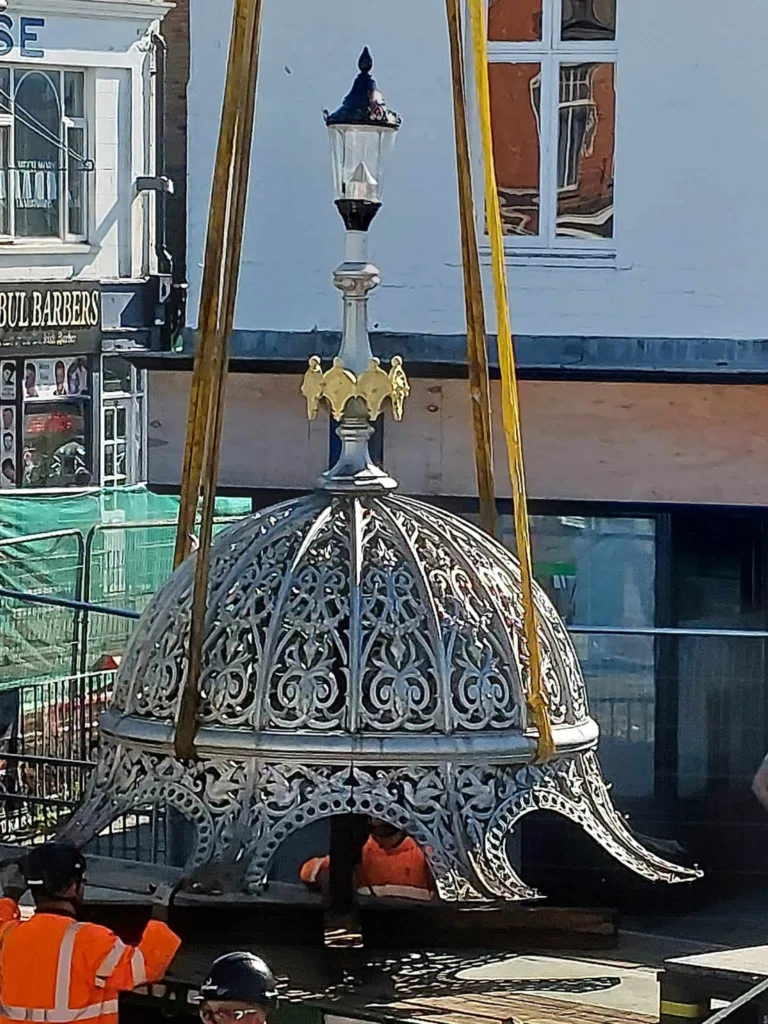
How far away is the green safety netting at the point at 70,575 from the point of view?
11.3 m

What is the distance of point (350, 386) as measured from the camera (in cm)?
526

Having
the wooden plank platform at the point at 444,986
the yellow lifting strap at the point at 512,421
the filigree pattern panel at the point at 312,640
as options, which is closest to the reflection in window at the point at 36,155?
the wooden plank platform at the point at 444,986

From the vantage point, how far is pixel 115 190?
78.0ft

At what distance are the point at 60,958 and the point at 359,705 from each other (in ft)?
4.38

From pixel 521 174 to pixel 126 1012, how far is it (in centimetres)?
629

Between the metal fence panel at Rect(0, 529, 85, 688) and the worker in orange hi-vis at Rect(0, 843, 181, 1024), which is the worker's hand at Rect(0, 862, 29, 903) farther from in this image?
the metal fence panel at Rect(0, 529, 85, 688)

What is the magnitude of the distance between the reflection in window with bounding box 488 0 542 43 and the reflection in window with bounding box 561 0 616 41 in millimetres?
145

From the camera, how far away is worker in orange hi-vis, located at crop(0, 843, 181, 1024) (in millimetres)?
5605

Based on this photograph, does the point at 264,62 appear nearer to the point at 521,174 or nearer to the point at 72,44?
the point at 521,174

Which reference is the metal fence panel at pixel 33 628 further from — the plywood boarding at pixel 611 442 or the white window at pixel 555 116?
the white window at pixel 555 116

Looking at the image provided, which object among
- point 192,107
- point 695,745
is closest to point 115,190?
point 192,107

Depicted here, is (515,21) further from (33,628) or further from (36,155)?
(36,155)

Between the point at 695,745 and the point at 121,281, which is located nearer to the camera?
the point at 695,745

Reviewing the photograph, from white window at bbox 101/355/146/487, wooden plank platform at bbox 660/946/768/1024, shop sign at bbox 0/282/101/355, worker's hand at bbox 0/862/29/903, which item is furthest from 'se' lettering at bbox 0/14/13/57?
wooden plank platform at bbox 660/946/768/1024
